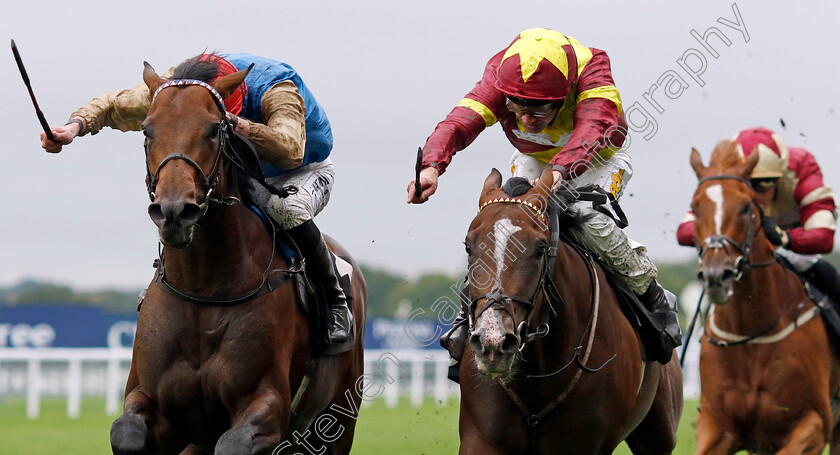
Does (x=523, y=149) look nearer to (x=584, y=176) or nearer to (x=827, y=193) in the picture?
(x=584, y=176)

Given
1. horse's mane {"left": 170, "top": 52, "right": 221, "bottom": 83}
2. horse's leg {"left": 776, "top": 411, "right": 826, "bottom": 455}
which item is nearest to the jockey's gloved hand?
horse's leg {"left": 776, "top": 411, "right": 826, "bottom": 455}

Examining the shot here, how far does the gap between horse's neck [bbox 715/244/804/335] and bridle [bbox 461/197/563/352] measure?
157cm

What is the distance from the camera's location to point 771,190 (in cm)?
639

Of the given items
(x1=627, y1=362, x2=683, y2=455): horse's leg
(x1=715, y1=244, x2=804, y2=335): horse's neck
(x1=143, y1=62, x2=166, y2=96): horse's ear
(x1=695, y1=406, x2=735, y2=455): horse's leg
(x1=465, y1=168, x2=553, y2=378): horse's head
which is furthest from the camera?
(x1=627, y1=362, x2=683, y2=455): horse's leg

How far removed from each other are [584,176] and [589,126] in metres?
0.61

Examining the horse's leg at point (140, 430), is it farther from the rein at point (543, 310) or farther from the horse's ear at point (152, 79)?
the rein at point (543, 310)

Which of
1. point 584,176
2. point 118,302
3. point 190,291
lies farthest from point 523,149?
point 118,302

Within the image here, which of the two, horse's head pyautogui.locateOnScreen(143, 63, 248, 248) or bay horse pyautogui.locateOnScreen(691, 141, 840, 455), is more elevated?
horse's head pyautogui.locateOnScreen(143, 63, 248, 248)

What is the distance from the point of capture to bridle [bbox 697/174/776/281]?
574 centimetres

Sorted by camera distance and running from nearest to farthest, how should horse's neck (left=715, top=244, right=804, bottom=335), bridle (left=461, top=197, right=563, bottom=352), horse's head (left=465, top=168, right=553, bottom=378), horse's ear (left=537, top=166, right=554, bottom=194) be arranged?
horse's head (left=465, top=168, right=553, bottom=378), bridle (left=461, top=197, right=563, bottom=352), horse's ear (left=537, top=166, right=554, bottom=194), horse's neck (left=715, top=244, right=804, bottom=335)

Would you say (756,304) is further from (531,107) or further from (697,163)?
(531,107)

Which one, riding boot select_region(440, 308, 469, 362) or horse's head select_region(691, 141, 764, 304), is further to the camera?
horse's head select_region(691, 141, 764, 304)

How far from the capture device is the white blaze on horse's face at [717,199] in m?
5.81

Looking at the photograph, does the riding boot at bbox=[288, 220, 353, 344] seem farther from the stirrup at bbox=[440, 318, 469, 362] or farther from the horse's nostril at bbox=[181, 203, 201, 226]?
the horse's nostril at bbox=[181, 203, 201, 226]
